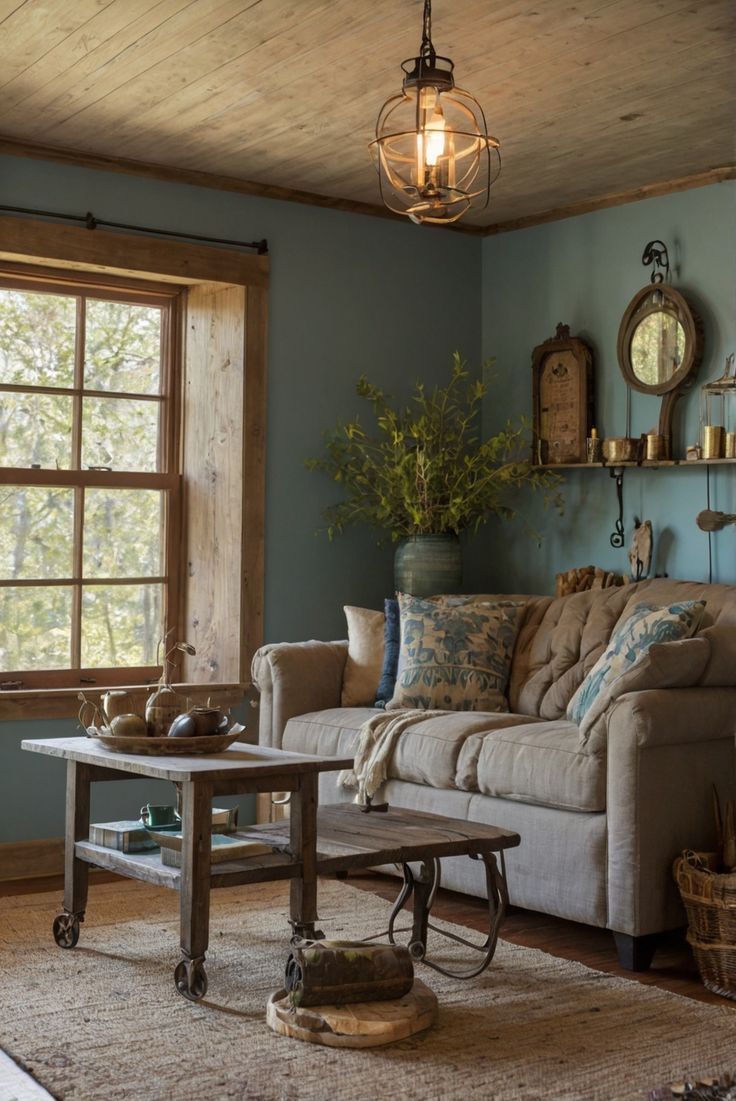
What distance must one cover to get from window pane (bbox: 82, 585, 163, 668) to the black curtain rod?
140 cm

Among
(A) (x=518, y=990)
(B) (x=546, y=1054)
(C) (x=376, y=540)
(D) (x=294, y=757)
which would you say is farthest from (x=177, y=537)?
(B) (x=546, y=1054)

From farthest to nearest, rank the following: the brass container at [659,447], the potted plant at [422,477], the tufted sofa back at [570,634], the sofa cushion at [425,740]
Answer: the potted plant at [422,477], the brass container at [659,447], the tufted sofa back at [570,634], the sofa cushion at [425,740]

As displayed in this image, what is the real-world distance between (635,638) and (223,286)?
2350 mm

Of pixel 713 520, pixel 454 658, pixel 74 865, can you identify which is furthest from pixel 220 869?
pixel 713 520

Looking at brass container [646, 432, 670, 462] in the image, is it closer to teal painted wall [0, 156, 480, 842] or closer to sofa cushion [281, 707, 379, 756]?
teal painted wall [0, 156, 480, 842]

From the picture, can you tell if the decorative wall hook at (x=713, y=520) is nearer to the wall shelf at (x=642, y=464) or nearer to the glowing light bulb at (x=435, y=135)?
the wall shelf at (x=642, y=464)

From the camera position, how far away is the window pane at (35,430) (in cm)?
502

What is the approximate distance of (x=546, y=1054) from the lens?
2.89 meters

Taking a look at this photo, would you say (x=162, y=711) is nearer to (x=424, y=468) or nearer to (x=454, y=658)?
(x=454, y=658)

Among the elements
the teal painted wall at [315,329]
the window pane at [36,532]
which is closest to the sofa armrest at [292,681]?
the teal painted wall at [315,329]

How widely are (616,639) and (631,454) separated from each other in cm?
118

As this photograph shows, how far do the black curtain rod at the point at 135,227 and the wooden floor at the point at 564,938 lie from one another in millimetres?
2429

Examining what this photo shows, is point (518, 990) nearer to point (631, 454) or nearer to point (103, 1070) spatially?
point (103, 1070)

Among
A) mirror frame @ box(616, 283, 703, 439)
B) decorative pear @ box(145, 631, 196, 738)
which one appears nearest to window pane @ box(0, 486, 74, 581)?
decorative pear @ box(145, 631, 196, 738)
